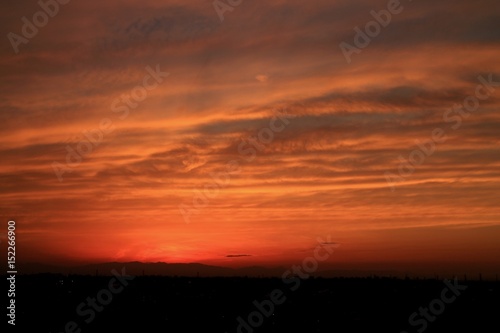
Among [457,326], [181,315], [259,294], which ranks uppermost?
[259,294]

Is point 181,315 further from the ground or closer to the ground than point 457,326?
further from the ground

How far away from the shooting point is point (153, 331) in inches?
3339

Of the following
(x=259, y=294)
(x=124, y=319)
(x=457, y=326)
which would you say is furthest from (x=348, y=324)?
(x=259, y=294)

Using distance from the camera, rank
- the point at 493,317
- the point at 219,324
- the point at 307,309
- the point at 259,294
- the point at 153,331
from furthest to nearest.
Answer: the point at 259,294
the point at 307,309
the point at 493,317
the point at 219,324
the point at 153,331

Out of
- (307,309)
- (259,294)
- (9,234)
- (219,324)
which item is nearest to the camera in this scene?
(9,234)

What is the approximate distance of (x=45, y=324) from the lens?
89375 mm

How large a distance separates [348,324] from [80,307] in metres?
46.7

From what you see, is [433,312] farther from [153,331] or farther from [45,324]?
[45,324]

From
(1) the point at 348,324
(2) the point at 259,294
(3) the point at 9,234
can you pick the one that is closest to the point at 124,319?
(1) the point at 348,324

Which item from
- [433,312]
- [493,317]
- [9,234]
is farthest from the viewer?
[433,312]

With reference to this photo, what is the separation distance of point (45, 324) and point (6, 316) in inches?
468

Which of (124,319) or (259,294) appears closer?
(124,319)

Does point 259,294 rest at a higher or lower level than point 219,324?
higher

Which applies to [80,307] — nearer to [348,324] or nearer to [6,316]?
[6,316]
